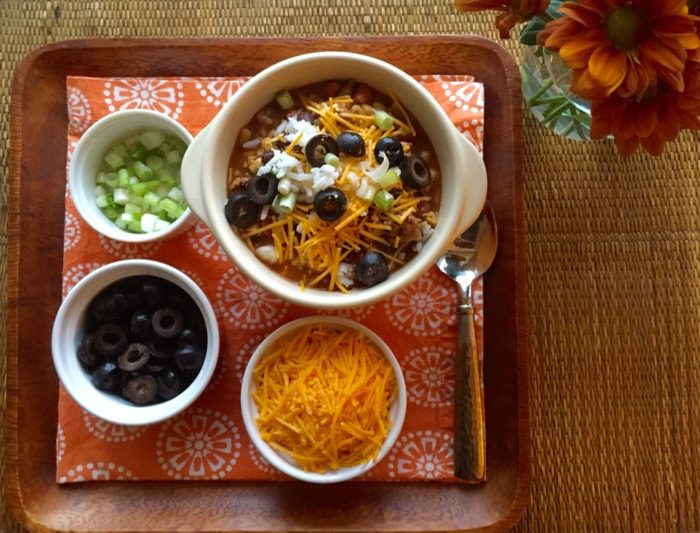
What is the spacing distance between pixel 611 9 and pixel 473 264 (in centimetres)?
67

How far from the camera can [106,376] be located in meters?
1.51

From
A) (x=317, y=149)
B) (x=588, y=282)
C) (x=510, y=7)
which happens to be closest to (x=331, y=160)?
(x=317, y=149)

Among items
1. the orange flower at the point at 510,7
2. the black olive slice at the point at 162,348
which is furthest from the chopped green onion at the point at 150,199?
the orange flower at the point at 510,7

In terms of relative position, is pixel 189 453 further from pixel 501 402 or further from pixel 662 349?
pixel 662 349

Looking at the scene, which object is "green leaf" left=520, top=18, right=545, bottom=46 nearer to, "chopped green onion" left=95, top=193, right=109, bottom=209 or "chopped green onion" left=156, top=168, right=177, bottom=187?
"chopped green onion" left=156, top=168, right=177, bottom=187

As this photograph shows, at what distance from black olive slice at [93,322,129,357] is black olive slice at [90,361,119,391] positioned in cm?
3

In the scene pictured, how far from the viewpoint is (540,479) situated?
165 cm

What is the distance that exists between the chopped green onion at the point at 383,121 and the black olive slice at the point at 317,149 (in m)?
0.11

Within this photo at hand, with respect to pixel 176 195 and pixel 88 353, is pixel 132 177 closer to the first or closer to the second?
pixel 176 195

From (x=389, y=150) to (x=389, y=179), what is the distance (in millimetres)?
63

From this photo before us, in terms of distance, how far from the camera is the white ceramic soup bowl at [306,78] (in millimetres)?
1354

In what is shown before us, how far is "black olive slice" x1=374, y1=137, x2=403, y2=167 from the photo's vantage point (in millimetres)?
1359

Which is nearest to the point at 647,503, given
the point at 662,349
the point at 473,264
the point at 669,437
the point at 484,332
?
the point at 669,437

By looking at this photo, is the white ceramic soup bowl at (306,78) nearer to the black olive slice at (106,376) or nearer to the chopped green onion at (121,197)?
the chopped green onion at (121,197)
